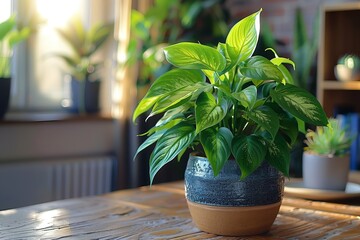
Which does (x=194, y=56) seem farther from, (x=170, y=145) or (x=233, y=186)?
(x=233, y=186)

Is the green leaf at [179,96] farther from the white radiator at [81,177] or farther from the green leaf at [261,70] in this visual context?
the white radiator at [81,177]

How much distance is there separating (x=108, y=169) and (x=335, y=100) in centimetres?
129

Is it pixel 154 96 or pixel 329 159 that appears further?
pixel 329 159

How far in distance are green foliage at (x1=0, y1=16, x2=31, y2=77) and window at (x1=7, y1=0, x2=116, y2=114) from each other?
0.18m

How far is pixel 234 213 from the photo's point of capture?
1599 mm

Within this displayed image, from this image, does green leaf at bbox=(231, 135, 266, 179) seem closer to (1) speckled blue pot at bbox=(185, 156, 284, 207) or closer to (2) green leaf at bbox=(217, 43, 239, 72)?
(1) speckled blue pot at bbox=(185, 156, 284, 207)

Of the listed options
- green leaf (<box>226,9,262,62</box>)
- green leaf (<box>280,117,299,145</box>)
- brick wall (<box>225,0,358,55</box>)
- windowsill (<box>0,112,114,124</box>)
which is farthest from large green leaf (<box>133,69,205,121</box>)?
brick wall (<box>225,0,358,55</box>)

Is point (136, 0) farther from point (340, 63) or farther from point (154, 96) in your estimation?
point (154, 96)

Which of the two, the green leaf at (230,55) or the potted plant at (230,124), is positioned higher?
the green leaf at (230,55)

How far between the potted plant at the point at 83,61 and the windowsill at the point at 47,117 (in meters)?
0.08

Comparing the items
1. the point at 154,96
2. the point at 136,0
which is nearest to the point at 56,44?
the point at 136,0

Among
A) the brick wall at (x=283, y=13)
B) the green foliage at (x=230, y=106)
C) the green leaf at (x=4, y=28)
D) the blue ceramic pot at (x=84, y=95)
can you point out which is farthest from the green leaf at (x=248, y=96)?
the brick wall at (x=283, y=13)

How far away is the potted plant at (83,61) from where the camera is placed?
11.8ft

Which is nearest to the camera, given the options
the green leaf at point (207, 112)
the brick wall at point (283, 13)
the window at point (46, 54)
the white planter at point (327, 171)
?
the green leaf at point (207, 112)
